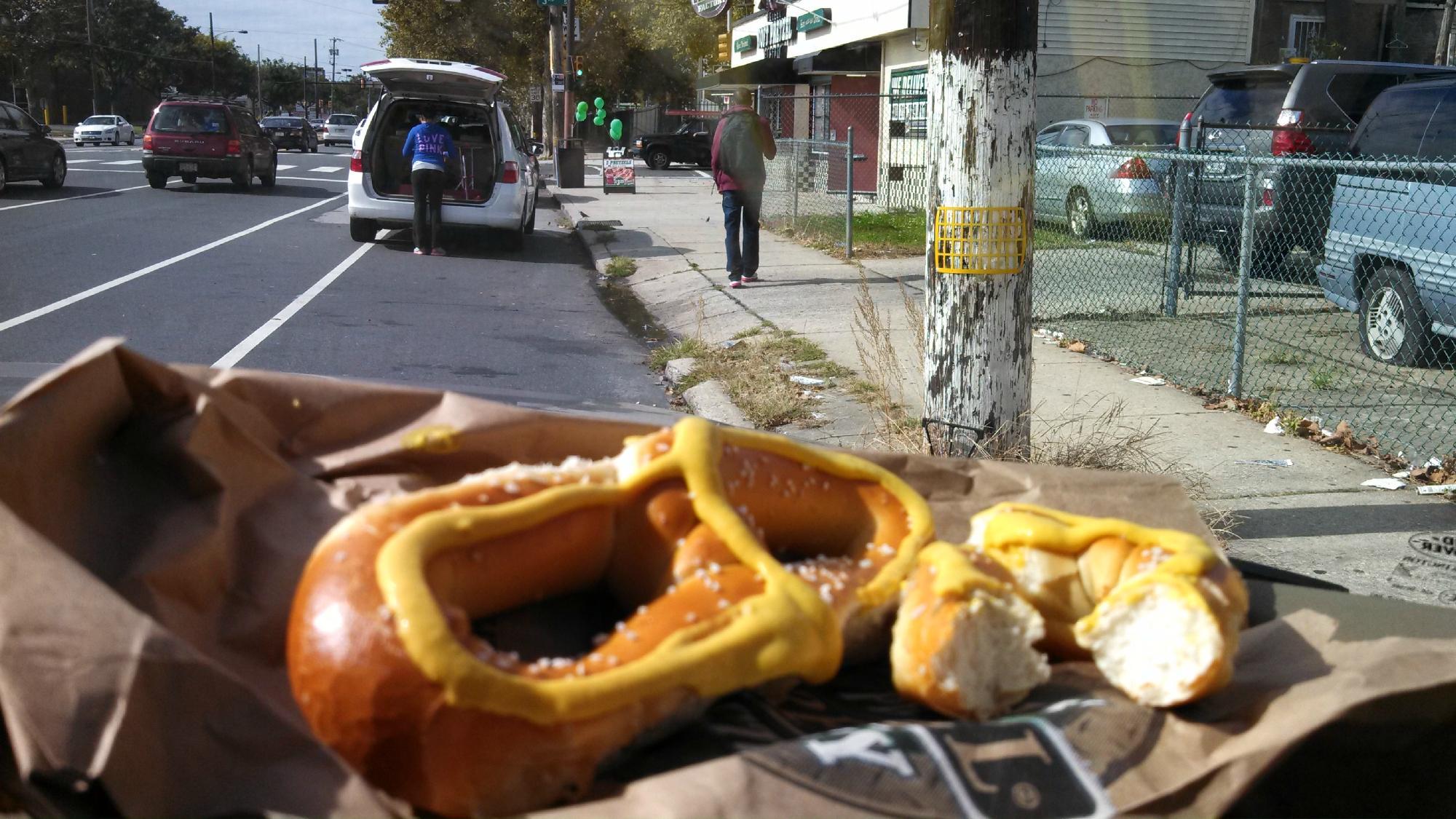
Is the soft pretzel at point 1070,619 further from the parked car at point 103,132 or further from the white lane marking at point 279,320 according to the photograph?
the parked car at point 103,132

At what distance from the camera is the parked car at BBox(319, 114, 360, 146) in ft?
184

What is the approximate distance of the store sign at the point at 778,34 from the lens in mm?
26984

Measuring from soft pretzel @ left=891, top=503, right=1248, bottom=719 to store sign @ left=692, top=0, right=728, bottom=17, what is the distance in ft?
88.2

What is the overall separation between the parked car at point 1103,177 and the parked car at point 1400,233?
131cm

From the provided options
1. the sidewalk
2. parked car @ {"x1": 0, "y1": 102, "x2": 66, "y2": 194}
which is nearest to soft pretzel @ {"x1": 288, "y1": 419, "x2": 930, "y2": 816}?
the sidewalk

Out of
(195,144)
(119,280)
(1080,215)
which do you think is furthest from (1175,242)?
(195,144)

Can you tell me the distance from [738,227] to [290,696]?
9329 mm

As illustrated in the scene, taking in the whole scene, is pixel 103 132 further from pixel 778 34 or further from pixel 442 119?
pixel 442 119

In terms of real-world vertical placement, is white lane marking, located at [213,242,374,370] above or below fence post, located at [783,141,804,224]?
below

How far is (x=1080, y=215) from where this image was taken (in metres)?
12.0

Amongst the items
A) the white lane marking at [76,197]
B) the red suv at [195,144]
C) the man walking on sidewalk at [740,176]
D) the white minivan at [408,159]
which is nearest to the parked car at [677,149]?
the red suv at [195,144]

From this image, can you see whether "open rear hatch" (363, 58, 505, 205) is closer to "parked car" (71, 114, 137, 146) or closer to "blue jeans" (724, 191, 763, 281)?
"blue jeans" (724, 191, 763, 281)

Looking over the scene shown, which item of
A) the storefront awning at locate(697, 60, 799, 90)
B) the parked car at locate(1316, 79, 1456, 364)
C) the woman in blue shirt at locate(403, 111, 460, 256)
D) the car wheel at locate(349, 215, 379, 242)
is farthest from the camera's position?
the storefront awning at locate(697, 60, 799, 90)

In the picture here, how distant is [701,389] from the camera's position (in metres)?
6.96
